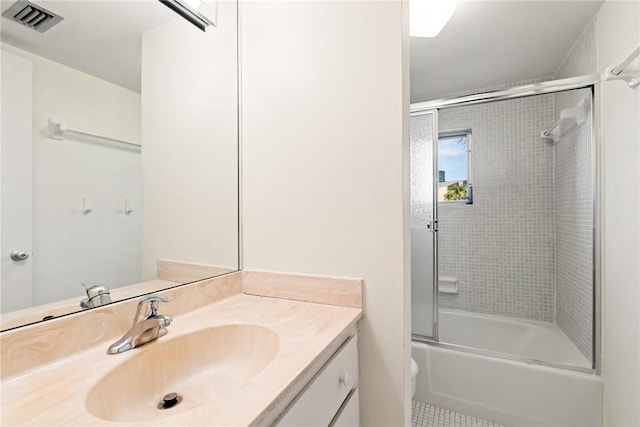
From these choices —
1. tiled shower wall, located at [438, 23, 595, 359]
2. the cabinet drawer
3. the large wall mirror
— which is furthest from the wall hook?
tiled shower wall, located at [438, 23, 595, 359]

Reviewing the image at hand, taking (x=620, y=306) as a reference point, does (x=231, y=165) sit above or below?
above

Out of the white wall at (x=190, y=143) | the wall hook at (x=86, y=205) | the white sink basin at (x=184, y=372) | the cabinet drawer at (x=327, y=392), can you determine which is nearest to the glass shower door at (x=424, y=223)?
the cabinet drawer at (x=327, y=392)

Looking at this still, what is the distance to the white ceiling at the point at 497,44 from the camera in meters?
1.64

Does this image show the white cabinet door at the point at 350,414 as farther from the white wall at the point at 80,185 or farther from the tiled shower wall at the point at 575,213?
the tiled shower wall at the point at 575,213

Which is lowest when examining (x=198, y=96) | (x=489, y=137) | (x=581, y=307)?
(x=581, y=307)

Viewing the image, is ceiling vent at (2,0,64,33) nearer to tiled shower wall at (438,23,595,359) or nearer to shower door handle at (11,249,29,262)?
shower door handle at (11,249,29,262)

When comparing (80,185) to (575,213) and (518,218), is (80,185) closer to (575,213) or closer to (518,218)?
(575,213)

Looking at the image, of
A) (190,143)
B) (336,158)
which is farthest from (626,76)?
Result: (190,143)

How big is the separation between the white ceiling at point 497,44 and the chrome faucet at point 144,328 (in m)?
2.04

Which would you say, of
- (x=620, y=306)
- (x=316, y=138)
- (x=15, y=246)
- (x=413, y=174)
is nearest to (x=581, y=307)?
(x=620, y=306)

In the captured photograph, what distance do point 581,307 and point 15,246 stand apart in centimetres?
273

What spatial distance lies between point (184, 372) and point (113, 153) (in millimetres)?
642

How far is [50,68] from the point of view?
0.69 meters

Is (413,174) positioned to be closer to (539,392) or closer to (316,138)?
(316,138)
